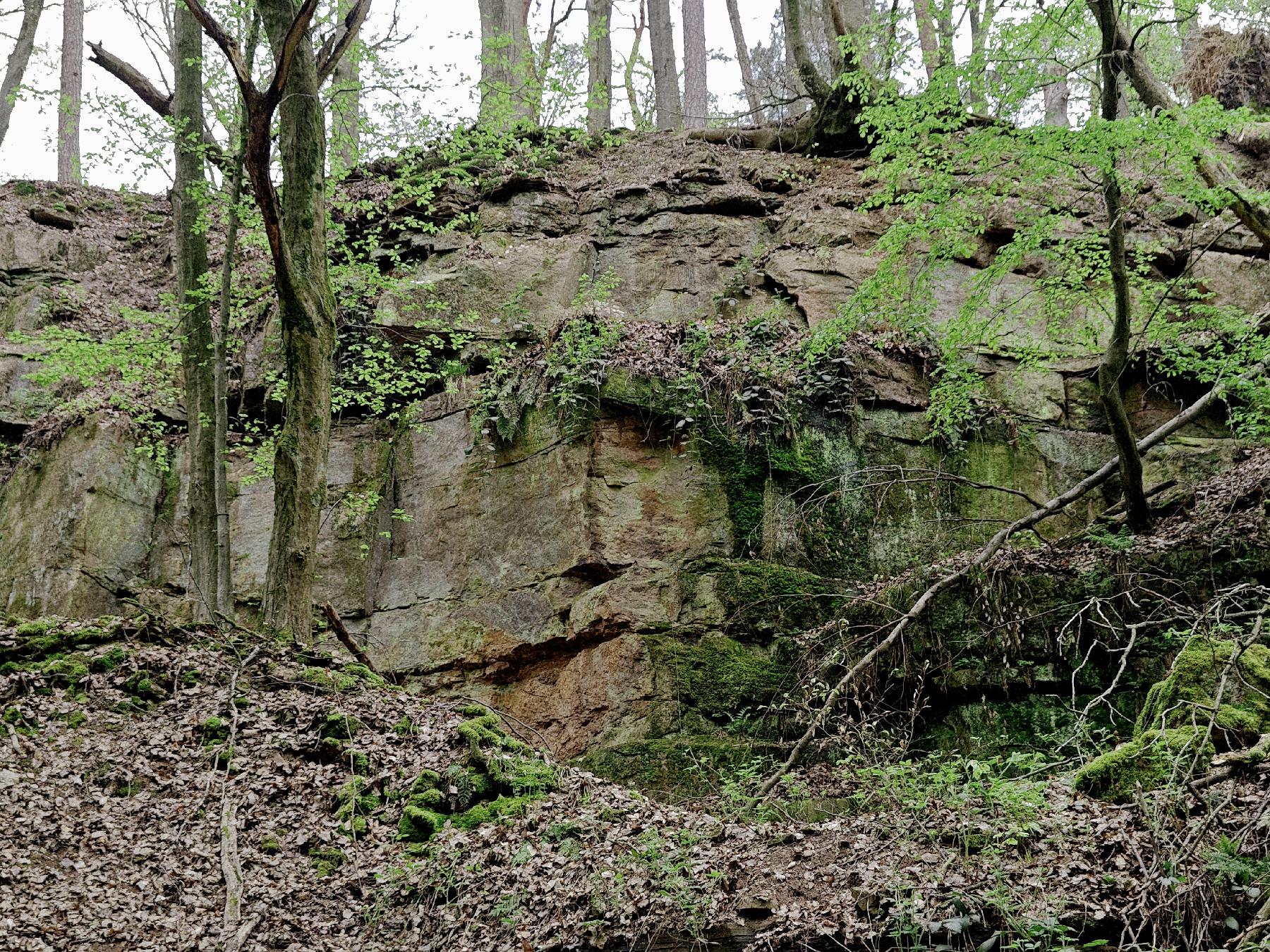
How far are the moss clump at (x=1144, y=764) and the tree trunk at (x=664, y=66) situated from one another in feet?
51.2

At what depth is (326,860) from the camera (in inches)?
215

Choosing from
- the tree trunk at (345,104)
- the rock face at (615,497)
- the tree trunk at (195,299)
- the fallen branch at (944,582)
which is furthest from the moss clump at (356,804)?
the tree trunk at (345,104)

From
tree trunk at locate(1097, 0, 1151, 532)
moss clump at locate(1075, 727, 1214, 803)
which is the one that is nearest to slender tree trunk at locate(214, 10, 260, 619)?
tree trunk at locate(1097, 0, 1151, 532)

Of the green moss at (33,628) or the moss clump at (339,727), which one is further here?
the green moss at (33,628)

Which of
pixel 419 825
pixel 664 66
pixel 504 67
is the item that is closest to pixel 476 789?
pixel 419 825

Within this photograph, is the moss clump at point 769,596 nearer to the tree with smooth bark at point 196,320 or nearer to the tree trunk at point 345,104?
the tree with smooth bark at point 196,320

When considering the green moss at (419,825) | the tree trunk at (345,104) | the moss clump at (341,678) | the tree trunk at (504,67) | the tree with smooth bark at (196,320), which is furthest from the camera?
the tree trunk at (504,67)

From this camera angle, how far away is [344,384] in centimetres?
1183

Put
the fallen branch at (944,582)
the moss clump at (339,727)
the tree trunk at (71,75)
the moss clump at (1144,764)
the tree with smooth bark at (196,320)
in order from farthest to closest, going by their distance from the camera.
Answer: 1. the tree trunk at (71,75)
2. the tree with smooth bark at (196,320)
3. the fallen branch at (944,582)
4. the moss clump at (339,727)
5. the moss clump at (1144,764)

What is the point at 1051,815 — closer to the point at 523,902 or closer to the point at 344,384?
the point at 523,902

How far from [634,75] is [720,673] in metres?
19.9

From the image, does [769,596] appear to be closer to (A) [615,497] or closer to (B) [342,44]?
(A) [615,497]

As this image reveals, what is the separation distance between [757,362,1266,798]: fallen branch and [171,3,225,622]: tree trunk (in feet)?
19.6

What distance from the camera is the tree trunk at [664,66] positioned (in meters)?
Answer: 19.6
